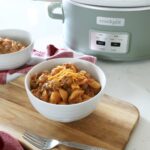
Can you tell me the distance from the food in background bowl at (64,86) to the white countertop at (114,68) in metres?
0.10

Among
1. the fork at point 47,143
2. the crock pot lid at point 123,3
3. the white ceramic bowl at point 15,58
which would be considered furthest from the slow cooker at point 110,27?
the fork at point 47,143

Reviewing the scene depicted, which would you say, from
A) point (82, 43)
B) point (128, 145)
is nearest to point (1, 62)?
point (82, 43)

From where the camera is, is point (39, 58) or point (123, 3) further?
point (39, 58)

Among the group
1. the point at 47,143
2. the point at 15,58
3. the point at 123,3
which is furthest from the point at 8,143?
the point at 123,3

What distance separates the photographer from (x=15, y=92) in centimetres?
65

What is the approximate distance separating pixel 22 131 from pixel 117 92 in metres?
0.22

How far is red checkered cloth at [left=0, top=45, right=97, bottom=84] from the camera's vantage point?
27.1 inches

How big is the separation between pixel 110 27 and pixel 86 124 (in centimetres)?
22

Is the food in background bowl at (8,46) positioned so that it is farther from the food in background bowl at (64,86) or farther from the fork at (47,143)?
the fork at (47,143)

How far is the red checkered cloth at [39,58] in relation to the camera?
0.69 m

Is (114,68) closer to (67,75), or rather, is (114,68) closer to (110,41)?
(110,41)

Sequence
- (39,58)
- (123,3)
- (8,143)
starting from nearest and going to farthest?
(8,143) < (123,3) < (39,58)

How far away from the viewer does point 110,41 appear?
0.68 meters

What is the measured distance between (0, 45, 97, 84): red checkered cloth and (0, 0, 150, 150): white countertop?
0.19ft
